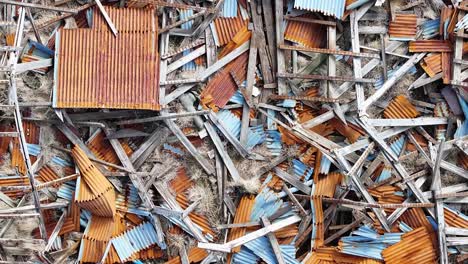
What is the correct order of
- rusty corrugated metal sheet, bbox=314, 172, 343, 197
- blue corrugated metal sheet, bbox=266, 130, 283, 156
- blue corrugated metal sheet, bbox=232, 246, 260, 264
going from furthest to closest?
blue corrugated metal sheet, bbox=266, 130, 283, 156
rusty corrugated metal sheet, bbox=314, 172, 343, 197
blue corrugated metal sheet, bbox=232, 246, 260, 264

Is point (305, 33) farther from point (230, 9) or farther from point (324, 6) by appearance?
point (230, 9)

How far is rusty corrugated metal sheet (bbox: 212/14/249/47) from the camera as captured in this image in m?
11.1

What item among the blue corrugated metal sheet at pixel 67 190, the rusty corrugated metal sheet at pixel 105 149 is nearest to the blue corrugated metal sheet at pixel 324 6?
the rusty corrugated metal sheet at pixel 105 149

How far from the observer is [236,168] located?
1119cm

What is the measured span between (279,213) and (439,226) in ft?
9.85

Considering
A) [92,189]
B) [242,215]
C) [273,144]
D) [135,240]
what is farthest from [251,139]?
[92,189]

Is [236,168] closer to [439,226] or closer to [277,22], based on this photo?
[277,22]

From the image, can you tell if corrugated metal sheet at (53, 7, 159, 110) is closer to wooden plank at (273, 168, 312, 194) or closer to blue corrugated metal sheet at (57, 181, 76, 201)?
blue corrugated metal sheet at (57, 181, 76, 201)

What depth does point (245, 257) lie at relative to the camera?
11.0 metres

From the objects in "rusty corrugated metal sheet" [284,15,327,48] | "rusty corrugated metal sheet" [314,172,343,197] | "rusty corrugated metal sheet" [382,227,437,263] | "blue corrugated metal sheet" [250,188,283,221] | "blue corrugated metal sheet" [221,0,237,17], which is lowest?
"rusty corrugated metal sheet" [382,227,437,263]

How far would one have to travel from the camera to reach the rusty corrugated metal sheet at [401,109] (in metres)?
11.1

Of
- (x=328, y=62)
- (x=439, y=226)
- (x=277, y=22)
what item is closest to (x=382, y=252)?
(x=439, y=226)

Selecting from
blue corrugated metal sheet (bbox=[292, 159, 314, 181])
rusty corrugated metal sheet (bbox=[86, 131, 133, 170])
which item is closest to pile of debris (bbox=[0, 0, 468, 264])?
rusty corrugated metal sheet (bbox=[86, 131, 133, 170])

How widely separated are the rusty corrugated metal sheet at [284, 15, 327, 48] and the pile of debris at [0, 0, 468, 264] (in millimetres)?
37
